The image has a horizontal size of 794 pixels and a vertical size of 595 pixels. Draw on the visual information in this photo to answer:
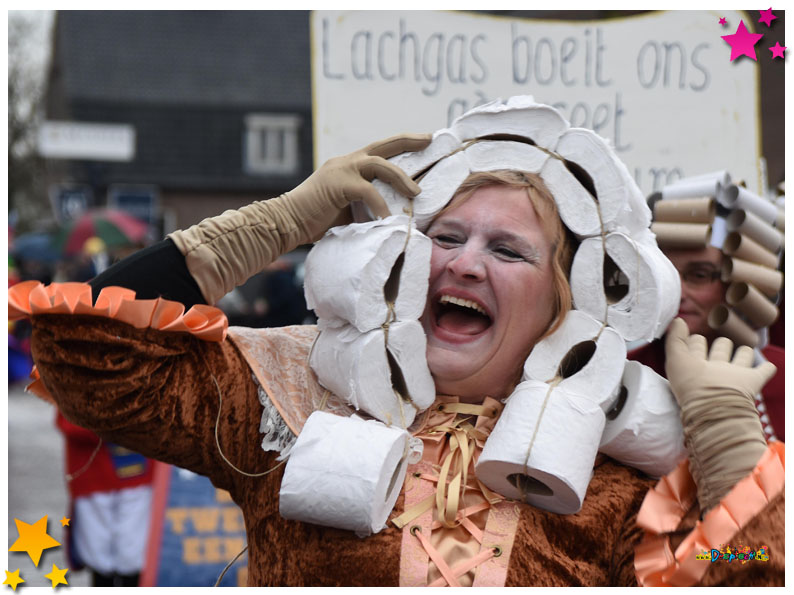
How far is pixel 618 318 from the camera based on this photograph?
2.09 metres

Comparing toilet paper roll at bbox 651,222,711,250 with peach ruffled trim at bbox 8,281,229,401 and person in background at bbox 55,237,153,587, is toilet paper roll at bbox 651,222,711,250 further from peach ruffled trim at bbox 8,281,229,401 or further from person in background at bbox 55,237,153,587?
person in background at bbox 55,237,153,587

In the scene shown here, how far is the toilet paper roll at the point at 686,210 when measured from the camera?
8.59 ft

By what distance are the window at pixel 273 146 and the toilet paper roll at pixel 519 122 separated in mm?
19348

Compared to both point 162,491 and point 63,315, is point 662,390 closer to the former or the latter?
point 63,315

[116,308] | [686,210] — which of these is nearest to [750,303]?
[686,210]

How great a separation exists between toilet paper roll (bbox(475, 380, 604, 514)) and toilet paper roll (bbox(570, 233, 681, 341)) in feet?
0.67

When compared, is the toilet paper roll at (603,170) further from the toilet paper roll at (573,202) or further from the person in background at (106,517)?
the person in background at (106,517)

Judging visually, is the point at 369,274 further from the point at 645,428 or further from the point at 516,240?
the point at 645,428

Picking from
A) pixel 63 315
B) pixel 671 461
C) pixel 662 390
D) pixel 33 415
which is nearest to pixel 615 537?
pixel 671 461

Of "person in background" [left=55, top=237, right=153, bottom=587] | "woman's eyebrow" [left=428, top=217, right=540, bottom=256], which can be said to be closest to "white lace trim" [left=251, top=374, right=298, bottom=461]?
"woman's eyebrow" [left=428, top=217, right=540, bottom=256]

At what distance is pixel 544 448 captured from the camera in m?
1.92

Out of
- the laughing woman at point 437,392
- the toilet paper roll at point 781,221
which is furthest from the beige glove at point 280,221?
the toilet paper roll at point 781,221

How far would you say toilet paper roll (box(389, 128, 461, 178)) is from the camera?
85.4 inches

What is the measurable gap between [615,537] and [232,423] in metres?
0.86
